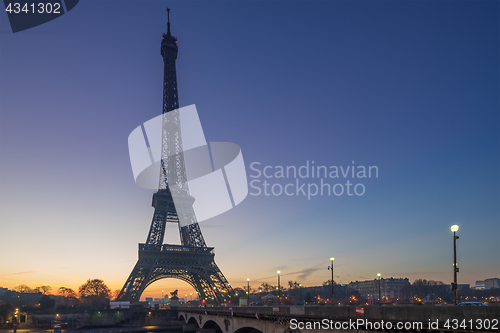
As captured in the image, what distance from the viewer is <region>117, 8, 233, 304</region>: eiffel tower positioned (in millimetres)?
100188

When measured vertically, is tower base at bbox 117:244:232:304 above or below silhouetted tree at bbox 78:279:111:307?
above

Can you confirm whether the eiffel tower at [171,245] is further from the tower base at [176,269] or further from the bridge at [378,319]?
the bridge at [378,319]

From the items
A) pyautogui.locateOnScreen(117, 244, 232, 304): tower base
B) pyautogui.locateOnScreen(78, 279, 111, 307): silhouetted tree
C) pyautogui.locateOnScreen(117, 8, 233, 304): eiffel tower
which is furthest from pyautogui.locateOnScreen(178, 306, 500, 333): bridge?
pyautogui.locateOnScreen(78, 279, 111, 307): silhouetted tree

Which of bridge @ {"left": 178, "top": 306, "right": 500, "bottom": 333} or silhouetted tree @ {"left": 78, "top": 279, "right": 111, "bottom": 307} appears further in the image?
silhouetted tree @ {"left": 78, "top": 279, "right": 111, "bottom": 307}

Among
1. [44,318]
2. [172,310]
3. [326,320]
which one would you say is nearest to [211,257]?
[172,310]

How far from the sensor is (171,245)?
350 feet

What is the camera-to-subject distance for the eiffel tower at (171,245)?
329ft

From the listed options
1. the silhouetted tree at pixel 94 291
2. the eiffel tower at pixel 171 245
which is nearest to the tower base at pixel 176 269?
the eiffel tower at pixel 171 245

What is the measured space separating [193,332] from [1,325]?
172ft

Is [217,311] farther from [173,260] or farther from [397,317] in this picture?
[173,260]

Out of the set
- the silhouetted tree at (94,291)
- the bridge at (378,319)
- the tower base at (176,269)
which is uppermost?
the bridge at (378,319)

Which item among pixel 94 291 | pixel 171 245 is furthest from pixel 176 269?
pixel 94 291

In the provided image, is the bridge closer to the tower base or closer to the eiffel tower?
the tower base

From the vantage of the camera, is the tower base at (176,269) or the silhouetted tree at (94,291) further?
the silhouetted tree at (94,291)
